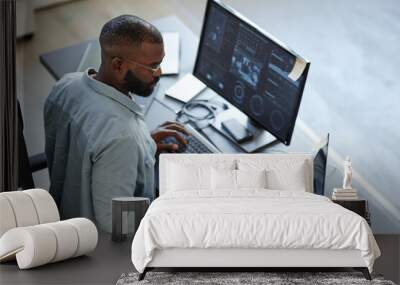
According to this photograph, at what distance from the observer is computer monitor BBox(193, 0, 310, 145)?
22.1 ft

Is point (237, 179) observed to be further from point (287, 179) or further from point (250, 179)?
point (287, 179)

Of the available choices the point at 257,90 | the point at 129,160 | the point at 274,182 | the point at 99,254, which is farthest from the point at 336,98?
the point at 99,254

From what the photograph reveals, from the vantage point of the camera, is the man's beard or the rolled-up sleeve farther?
the man's beard

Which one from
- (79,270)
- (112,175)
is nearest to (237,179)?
(112,175)

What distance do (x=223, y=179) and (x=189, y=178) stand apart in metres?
0.31

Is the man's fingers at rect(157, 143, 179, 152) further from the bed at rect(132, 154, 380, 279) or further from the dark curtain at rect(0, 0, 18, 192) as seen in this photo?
the bed at rect(132, 154, 380, 279)

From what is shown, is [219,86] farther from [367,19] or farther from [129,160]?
[367,19]

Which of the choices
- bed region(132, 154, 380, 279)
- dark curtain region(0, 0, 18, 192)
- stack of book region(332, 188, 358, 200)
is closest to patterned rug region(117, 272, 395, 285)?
bed region(132, 154, 380, 279)

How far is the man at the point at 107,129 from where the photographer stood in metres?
6.82

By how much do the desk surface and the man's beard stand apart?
1813mm

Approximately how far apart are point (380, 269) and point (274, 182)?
1421mm

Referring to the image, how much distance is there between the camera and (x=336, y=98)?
23.1ft

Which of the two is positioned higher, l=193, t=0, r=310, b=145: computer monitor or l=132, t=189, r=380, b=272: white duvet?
l=193, t=0, r=310, b=145: computer monitor

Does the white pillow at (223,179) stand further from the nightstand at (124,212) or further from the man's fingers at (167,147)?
the man's fingers at (167,147)
